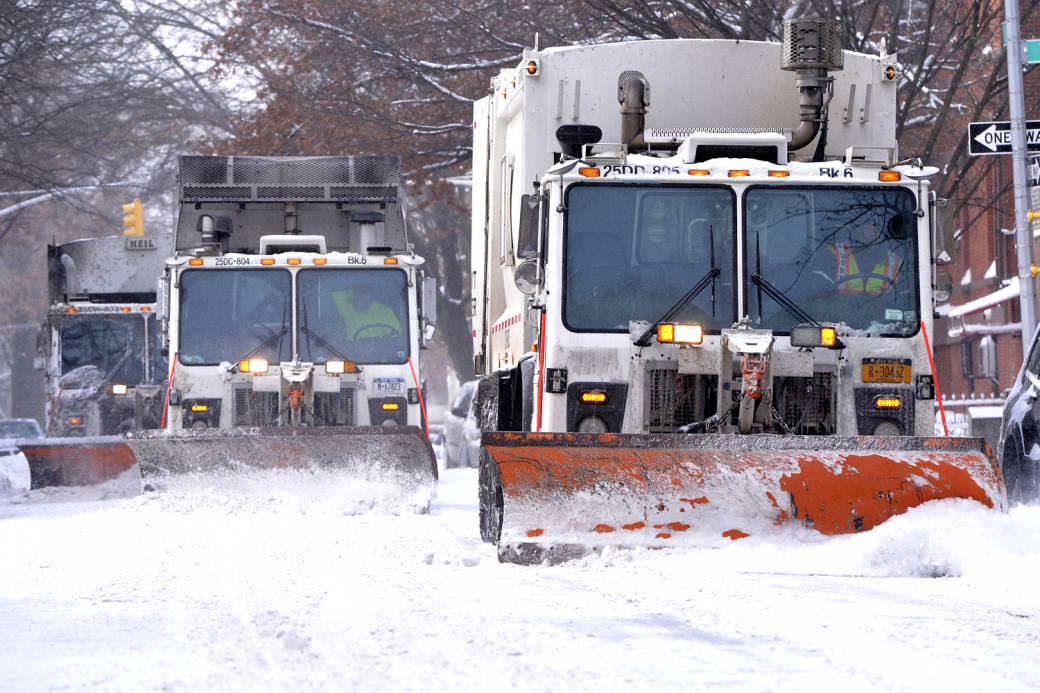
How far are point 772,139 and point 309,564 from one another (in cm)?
385

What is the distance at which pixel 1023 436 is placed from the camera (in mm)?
9102

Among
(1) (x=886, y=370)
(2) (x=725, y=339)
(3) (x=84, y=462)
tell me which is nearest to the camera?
(2) (x=725, y=339)

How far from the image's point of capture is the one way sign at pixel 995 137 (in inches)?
508

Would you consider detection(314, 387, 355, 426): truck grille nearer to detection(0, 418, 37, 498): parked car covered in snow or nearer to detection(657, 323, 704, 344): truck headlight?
detection(0, 418, 37, 498): parked car covered in snow

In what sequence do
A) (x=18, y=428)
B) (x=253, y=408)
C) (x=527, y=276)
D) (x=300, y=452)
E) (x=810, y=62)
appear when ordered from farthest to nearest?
(x=18, y=428) → (x=253, y=408) → (x=300, y=452) → (x=810, y=62) → (x=527, y=276)

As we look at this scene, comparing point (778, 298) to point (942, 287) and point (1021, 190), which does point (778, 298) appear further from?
point (1021, 190)

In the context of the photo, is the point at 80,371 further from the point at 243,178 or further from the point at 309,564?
the point at 309,564

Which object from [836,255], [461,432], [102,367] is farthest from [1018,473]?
[102,367]

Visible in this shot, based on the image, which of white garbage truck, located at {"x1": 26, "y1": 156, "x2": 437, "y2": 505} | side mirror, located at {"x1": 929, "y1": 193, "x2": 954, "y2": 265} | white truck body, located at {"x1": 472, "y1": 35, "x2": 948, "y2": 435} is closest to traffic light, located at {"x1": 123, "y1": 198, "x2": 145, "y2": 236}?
white garbage truck, located at {"x1": 26, "y1": 156, "x2": 437, "y2": 505}

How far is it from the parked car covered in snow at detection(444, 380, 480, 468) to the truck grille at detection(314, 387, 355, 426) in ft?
20.8

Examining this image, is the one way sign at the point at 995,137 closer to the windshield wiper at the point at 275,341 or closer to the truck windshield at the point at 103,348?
the windshield wiper at the point at 275,341

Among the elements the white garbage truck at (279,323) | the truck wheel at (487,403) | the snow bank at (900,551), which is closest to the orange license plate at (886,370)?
the snow bank at (900,551)

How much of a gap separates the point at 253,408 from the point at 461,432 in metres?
8.22

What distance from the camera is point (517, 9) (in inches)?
757
